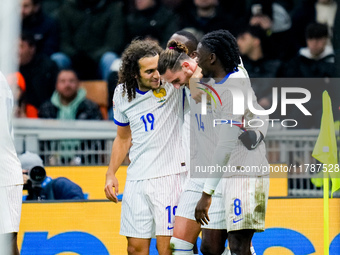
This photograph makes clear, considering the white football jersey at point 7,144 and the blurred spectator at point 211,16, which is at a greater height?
the blurred spectator at point 211,16

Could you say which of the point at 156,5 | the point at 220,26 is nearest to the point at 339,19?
the point at 220,26

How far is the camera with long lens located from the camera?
19.4 feet

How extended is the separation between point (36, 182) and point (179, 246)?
2.02 m

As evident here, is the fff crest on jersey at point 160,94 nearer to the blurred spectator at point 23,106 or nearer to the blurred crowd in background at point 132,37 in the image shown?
the blurred crowd in background at point 132,37

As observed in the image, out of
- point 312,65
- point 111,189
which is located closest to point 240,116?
point 111,189

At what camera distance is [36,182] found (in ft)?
19.7

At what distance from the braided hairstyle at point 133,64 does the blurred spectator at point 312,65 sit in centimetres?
394

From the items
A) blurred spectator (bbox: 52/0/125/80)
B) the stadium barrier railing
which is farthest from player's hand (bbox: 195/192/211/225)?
blurred spectator (bbox: 52/0/125/80)

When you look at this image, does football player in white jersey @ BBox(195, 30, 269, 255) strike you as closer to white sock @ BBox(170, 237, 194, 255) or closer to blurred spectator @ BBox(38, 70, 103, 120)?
white sock @ BBox(170, 237, 194, 255)

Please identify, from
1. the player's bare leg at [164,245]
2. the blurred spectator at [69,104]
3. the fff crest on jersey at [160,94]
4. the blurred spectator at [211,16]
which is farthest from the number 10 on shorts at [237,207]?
the blurred spectator at [211,16]

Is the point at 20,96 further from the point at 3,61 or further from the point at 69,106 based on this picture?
the point at 3,61

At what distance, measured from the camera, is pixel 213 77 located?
4.36 metres

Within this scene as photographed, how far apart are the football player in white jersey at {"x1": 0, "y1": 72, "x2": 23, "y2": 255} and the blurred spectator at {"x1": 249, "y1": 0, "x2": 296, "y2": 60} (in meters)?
5.03

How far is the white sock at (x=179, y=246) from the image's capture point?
4.51m
